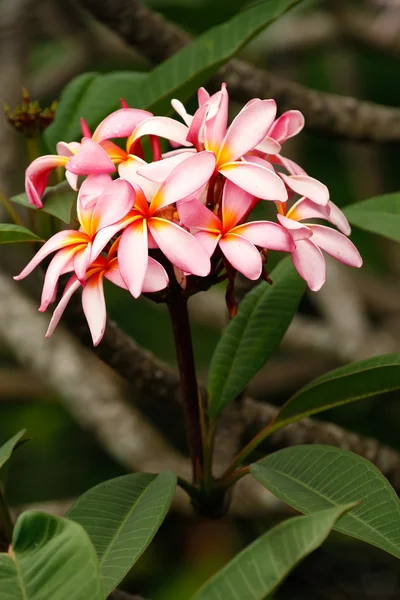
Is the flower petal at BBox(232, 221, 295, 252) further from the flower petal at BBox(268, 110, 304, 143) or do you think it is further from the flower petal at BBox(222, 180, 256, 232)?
the flower petal at BBox(268, 110, 304, 143)

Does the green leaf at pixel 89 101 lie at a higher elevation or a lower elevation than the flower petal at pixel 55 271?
lower

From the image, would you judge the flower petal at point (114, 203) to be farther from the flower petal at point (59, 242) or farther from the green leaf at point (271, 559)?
the green leaf at point (271, 559)

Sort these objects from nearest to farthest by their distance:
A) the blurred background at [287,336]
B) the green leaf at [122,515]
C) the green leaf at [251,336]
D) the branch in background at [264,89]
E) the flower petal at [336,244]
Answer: the green leaf at [122,515]
the flower petal at [336,244]
the green leaf at [251,336]
the branch in background at [264,89]
the blurred background at [287,336]

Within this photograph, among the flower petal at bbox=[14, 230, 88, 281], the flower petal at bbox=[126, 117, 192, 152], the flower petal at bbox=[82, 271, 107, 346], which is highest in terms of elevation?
the flower petal at bbox=[126, 117, 192, 152]

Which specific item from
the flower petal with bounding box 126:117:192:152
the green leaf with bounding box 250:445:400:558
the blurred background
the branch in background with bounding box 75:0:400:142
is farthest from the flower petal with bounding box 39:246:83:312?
the blurred background

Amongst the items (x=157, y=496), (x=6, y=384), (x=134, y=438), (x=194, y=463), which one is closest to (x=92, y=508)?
(x=157, y=496)

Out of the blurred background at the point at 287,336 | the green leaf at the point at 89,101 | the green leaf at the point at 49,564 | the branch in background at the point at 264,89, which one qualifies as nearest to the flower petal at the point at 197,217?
the green leaf at the point at 49,564

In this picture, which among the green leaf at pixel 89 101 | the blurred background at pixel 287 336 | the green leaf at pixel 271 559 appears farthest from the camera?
the blurred background at pixel 287 336
